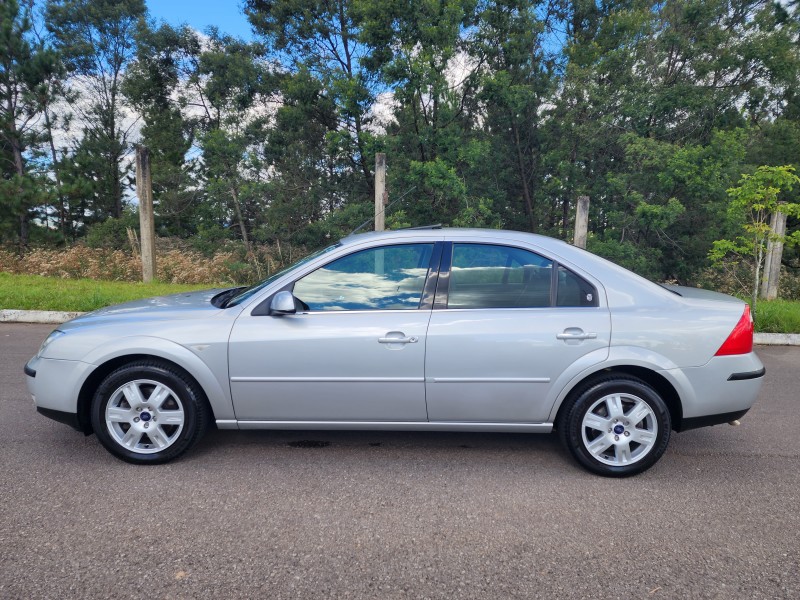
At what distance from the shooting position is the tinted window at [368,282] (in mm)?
3490

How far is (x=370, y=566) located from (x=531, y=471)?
1409 millimetres

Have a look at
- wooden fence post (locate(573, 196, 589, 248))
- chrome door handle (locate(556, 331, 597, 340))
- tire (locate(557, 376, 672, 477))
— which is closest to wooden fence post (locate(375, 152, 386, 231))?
wooden fence post (locate(573, 196, 589, 248))

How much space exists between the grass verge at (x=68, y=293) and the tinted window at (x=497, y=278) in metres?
7.13

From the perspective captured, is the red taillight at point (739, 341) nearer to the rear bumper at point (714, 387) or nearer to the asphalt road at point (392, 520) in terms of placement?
the rear bumper at point (714, 387)

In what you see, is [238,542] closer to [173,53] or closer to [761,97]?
[761,97]

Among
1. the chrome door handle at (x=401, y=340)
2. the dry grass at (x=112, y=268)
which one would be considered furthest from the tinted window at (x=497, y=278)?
the dry grass at (x=112, y=268)

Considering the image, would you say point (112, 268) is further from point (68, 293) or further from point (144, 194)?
point (68, 293)

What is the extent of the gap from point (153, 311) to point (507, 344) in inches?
93.5

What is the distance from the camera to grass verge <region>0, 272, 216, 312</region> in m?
8.54

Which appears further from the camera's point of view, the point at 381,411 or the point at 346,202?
the point at 346,202

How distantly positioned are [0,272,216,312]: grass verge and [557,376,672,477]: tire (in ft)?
25.5

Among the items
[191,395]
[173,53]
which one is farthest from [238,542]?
[173,53]

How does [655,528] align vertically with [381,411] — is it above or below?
below

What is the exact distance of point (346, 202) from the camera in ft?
64.8
